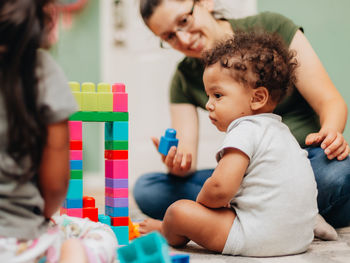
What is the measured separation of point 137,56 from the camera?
8.26ft

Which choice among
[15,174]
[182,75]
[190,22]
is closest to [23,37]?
[15,174]

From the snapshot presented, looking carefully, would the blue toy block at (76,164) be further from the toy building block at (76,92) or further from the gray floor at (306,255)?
the gray floor at (306,255)

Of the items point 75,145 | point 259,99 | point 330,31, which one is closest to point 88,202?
point 75,145

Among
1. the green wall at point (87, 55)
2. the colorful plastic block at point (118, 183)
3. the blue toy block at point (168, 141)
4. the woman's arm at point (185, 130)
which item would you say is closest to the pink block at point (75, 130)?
the colorful plastic block at point (118, 183)

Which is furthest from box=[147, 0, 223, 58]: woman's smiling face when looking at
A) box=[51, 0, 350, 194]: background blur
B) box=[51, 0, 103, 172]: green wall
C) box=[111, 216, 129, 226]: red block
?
box=[51, 0, 103, 172]: green wall

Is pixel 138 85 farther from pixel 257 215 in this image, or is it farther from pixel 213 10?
pixel 257 215

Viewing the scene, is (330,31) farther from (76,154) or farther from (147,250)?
(147,250)

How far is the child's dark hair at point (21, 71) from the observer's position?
1.83 feet

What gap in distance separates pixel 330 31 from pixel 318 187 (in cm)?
121

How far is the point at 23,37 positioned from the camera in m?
0.56

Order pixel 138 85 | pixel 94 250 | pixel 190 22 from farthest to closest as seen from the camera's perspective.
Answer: pixel 138 85 → pixel 190 22 → pixel 94 250

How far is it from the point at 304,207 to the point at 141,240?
40 centimetres

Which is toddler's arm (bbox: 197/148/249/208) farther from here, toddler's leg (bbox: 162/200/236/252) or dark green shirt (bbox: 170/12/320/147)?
dark green shirt (bbox: 170/12/320/147)

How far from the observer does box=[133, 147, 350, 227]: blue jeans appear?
3.83ft
